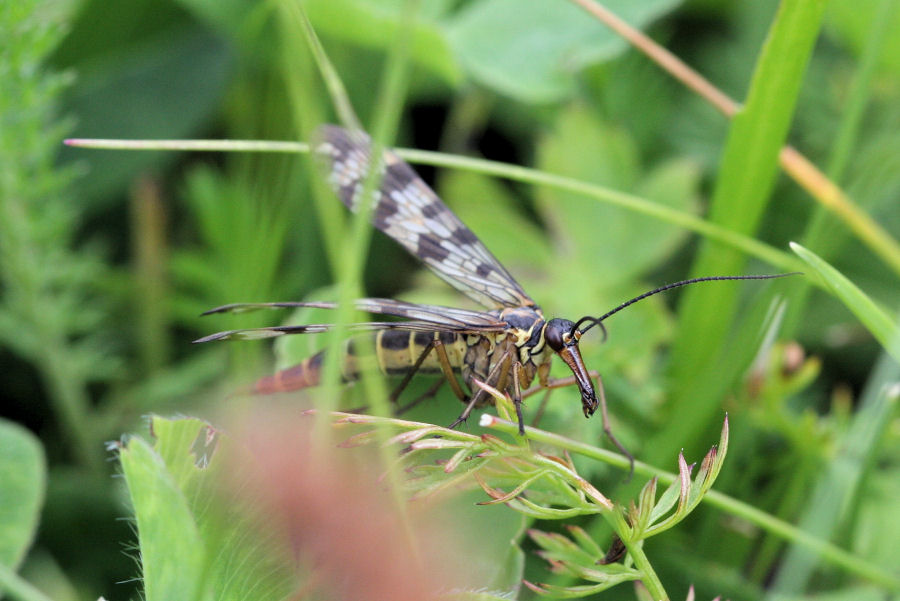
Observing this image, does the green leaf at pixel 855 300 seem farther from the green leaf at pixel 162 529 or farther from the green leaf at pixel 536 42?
the green leaf at pixel 536 42

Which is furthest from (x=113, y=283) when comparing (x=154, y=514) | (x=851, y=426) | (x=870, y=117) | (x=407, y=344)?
(x=870, y=117)

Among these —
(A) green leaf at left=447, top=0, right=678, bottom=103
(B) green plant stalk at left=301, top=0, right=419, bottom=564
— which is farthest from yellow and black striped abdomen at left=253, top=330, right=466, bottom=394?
(A) green leaf at left=447, top=0, right=678, bottom=103

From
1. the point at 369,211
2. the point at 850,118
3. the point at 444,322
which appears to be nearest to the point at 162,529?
the point at 369,211

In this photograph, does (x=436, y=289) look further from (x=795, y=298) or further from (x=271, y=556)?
(x=271, y=556)

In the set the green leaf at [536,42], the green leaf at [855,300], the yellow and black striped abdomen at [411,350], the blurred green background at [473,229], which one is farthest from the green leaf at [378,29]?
the green leaf at [855,300]

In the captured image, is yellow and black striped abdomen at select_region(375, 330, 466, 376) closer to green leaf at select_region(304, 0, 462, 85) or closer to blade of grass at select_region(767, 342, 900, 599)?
blade of grass at select_region(767, 342, 900, 599)

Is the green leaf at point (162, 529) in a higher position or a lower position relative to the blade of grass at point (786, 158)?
lower
